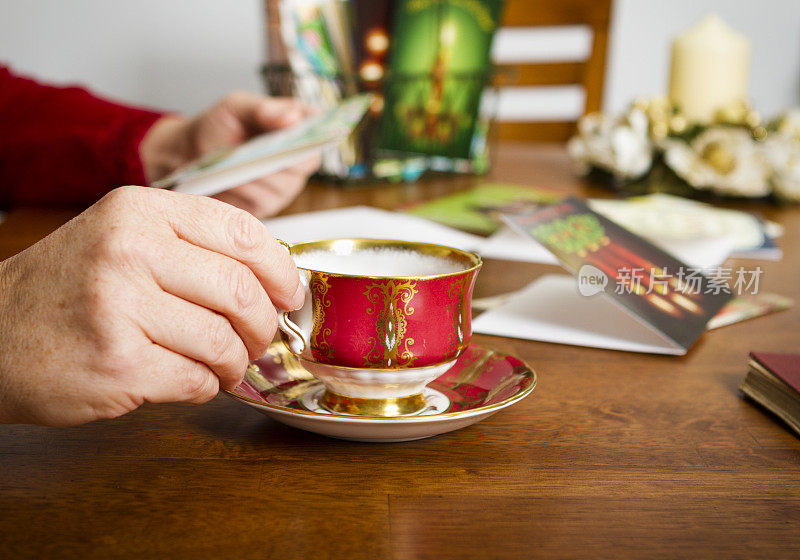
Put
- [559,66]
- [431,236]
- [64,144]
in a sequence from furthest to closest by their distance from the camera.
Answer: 1. [559,66]
2. [64,144]
3. [431,236]

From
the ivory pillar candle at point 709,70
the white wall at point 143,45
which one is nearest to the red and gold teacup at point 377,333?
the ivory pillar candle at point 709,70

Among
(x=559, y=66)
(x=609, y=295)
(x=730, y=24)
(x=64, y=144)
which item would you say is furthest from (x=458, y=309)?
(x=730, y=24)

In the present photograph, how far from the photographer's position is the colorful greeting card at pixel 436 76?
1.25 meters

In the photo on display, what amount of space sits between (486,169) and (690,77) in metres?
0.42

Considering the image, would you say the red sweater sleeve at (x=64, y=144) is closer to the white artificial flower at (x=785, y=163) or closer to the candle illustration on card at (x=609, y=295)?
the candle illustration on card at (x=609, y=295)

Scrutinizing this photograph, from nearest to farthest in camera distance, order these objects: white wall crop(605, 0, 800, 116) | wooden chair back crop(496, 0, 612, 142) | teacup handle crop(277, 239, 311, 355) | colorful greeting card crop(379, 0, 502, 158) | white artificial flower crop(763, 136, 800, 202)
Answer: teacup handle crop(277, 239, 311, 355) < white artificial flower crop(763, 136, 800, 202) < colorful greeting card crop(379, 0, 502, 158) < wooden chair back crop(496, 0, 612, 142) < white wall crop(605, 0, 800, 116)

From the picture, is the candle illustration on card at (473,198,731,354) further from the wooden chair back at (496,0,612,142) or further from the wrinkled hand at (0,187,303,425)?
the wooden chair back at (496,0,612,142)

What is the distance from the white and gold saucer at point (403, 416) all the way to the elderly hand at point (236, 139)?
0.51m

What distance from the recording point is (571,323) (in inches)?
24.5

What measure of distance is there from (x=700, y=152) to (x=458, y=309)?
92cm

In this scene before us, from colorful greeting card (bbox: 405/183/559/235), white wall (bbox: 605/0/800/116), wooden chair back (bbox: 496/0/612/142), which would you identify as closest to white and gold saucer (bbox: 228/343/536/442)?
colorful greeting card (bbox: 405/183/559/235)

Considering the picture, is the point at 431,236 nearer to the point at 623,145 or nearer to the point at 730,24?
the point at 623,145

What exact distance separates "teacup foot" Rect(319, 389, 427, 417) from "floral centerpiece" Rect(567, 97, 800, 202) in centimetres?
90

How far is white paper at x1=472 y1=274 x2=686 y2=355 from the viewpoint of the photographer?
59 centimetres
